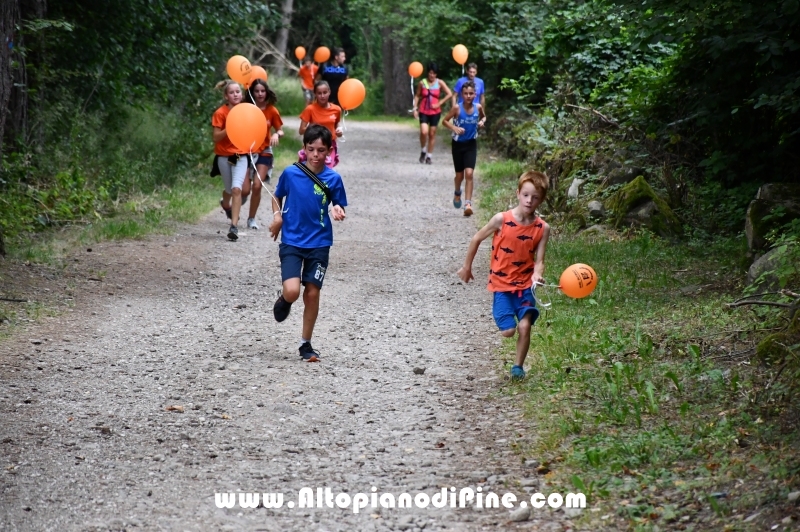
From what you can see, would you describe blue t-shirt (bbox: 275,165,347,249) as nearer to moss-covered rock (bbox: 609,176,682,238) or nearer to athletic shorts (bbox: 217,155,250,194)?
athletic shorts (bbox: 217,155,250,194)

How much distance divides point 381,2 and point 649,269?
26781 mm

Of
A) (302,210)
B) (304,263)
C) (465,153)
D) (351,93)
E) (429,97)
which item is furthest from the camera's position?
(429,97)

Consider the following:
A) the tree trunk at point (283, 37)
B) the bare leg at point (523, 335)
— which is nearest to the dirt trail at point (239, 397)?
the bare leg at point (523, 335)

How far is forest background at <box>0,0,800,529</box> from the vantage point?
5.53m

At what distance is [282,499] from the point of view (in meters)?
5.18

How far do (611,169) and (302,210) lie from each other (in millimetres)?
7044

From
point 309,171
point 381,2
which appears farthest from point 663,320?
point 381,2

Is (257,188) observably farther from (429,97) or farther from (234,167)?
(429,97)

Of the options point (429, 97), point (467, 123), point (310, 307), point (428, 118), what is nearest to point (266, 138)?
point (467, 123)

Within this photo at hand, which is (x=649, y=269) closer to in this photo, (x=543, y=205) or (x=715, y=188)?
(x=715, y=188)

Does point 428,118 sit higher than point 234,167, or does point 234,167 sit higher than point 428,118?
point 428,118

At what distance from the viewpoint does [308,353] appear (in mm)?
7895

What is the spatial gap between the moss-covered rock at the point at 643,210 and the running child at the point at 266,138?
4243 millimetres

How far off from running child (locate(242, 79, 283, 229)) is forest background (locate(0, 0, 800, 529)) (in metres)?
1.54
